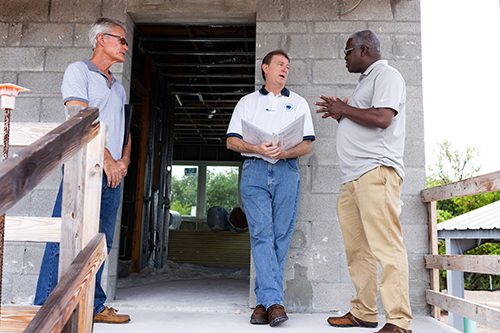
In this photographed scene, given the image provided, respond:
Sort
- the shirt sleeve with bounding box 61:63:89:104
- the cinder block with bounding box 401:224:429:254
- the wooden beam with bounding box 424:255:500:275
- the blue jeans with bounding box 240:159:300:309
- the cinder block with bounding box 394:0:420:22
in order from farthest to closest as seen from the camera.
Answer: the cinder block with bounding box 394:0:420:22, the cinder block with bounding box 401:224:429:254, the blue jeans with bounding box 240:159:300:309, the wooden beam with bounding box 424:255:500:275, the shirt sleeve with bounding box 61:63:89:104

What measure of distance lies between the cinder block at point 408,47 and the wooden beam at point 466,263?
1.44m

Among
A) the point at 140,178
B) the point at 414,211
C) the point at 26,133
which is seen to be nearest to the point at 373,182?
the point at 414,211

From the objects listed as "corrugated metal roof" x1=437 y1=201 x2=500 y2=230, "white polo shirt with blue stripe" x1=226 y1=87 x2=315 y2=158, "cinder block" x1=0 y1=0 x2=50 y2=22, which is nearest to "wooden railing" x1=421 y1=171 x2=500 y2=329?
"white polo shirt with blue stripe" x1=226 y1=87 x2=315 y2=158

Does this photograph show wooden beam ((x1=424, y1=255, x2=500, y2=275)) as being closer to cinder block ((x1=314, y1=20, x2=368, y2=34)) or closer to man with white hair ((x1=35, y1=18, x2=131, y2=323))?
cinder block ((x1=314, y1=20, x2=368, y2=34))

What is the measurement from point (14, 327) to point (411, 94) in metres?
2.81

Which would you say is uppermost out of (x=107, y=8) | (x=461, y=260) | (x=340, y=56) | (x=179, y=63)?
(x=179, y=63)

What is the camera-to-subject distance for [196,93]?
763cm

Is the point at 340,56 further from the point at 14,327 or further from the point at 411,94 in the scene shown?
the point at 14,327

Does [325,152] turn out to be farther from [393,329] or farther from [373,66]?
[393,329]

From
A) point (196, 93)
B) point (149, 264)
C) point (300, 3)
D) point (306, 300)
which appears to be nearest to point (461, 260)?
point (306, 300)

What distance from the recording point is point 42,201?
3.15 m

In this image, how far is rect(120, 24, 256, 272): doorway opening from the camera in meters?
5.11

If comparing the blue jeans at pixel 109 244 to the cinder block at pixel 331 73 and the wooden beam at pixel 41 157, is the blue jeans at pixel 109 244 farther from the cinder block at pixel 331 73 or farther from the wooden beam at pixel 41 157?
the cinder block at pixel 331 73

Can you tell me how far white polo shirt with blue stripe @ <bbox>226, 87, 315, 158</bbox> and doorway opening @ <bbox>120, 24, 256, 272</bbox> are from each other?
1160 millimetres
